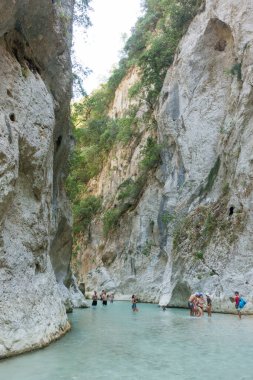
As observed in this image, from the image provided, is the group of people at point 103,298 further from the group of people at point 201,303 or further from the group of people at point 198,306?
the group of people at point 198,306

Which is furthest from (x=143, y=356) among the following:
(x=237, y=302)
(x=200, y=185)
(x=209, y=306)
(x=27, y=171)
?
(x=200, y=185)

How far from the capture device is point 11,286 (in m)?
9.31

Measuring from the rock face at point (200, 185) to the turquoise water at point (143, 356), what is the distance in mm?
7287

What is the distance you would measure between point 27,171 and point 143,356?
5.52 metres

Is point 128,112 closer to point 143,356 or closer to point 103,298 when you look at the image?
point 103,298

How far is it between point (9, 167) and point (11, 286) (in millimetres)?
2634

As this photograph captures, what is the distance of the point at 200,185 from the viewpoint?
25375 mm

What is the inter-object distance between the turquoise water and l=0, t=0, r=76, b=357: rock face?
0.74 metres

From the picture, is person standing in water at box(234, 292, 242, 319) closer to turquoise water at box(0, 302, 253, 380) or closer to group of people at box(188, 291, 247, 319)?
group of people at box(188, 291, 247, 319)

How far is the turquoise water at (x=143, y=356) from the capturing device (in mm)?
7344

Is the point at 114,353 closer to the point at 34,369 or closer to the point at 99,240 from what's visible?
the point at 34,369

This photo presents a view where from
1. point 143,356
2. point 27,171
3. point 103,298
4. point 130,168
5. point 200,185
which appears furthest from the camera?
point 130,168

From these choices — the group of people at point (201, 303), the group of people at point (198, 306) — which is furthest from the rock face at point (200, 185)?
the group of people at point (198, 306)

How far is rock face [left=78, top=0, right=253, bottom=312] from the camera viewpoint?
20.5 metres
